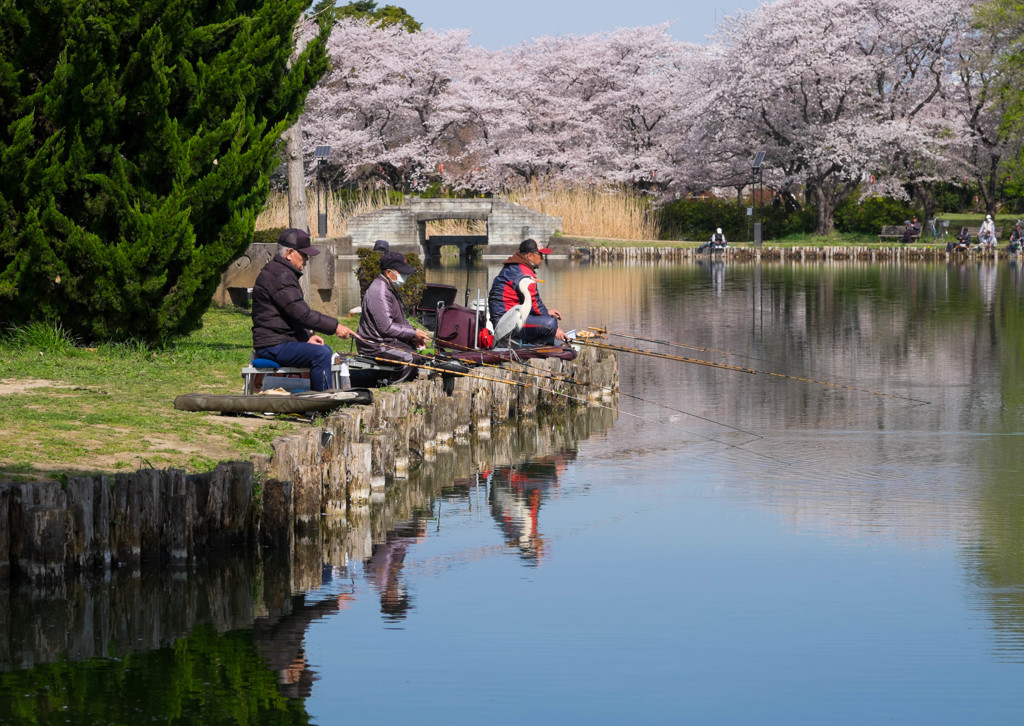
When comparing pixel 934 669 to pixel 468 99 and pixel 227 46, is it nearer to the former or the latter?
pixel 227 46

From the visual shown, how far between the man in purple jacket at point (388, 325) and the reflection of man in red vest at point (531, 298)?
73.4 inches

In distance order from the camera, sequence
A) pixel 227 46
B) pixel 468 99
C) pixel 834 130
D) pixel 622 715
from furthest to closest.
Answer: pixel 468 99 → pixel 834 130 → pixel 227 46 → pixel 622 715

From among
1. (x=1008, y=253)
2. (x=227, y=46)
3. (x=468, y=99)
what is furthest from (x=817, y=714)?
(x=468, y=99)

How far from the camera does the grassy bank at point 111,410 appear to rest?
32.9 feet

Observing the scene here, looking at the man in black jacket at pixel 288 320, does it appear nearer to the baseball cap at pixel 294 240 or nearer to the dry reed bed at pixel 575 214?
the baseball cap at pixel 294 240

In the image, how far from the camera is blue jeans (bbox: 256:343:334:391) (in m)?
12.2

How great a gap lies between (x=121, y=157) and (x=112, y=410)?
13.6 feet

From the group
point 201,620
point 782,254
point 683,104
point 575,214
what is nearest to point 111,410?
point 201,620

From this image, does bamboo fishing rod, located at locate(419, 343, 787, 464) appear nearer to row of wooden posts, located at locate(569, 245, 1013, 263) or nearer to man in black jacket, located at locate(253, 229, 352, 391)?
man in black jacket, located at locate(253, 229, 352, 391)

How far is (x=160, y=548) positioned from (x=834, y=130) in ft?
158

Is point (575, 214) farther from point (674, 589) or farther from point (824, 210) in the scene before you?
point (674, 589)

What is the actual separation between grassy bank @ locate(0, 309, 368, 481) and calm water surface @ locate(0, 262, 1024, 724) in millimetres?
1517

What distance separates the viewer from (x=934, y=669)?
7.64 m

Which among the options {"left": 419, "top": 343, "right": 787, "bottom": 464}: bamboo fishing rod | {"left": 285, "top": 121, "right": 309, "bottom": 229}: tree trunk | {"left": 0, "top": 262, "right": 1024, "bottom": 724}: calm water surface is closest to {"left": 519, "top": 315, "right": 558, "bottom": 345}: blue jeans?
{"left": 419, "top": 343, "right": 787, "bottom": 464}: bamboo fishing rod
